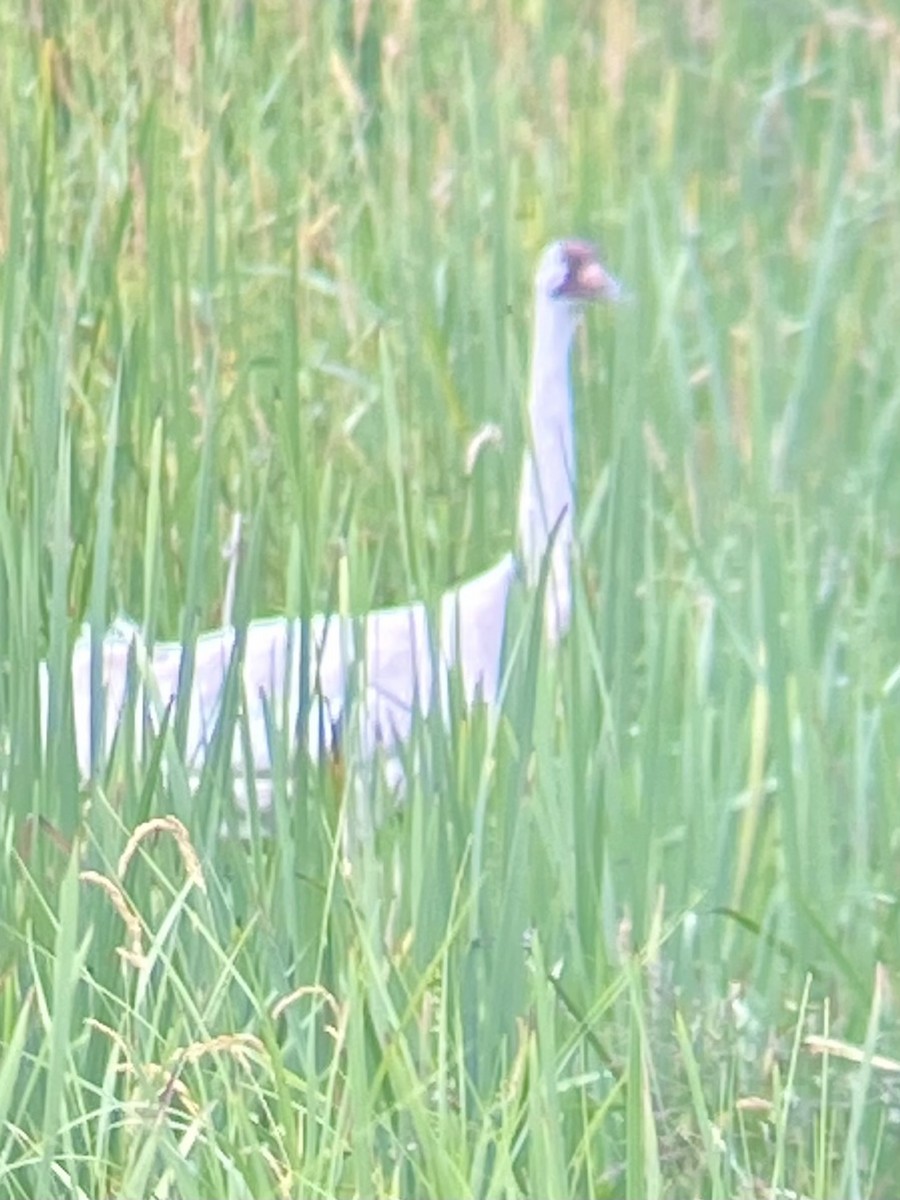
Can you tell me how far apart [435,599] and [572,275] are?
38.8 inches

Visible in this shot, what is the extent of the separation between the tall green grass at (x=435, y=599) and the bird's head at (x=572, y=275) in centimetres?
5

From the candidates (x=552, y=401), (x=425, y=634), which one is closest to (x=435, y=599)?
(x=425, y=634)

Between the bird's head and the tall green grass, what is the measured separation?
0.05 m

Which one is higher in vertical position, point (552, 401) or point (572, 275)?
point (572, 275)

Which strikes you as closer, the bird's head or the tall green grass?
the tall green grass

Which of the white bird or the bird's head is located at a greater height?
the bird's head

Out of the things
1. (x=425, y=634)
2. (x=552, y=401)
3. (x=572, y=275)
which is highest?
(x=572, y=275)

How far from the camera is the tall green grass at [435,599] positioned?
1.41 meters

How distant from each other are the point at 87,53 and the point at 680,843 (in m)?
1.57

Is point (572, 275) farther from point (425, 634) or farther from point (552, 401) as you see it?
point (425, 634)

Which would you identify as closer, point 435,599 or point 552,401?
point 435,599

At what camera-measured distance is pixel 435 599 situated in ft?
5.86

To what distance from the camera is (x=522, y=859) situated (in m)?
1.46

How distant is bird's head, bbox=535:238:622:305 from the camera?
2.68 meters
